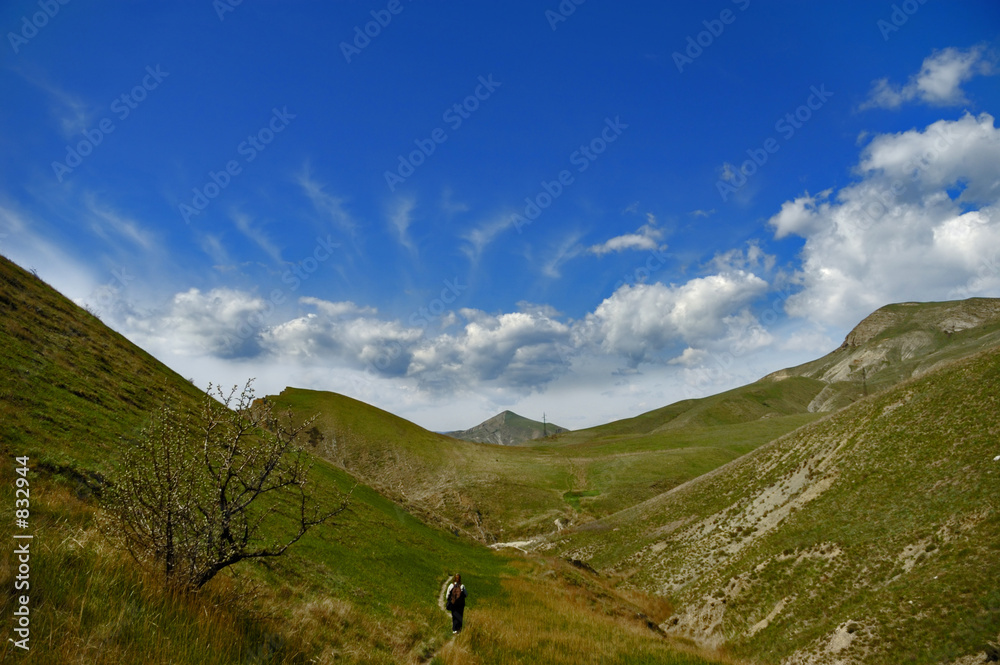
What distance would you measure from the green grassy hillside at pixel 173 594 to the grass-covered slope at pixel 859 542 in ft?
21.9

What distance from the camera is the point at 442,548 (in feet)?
145

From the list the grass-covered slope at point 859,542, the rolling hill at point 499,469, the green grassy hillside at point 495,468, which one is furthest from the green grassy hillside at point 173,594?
the green grassy hillside at point 495,468

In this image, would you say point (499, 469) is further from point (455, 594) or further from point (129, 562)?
point (129, 562)

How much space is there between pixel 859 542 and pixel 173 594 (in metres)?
35.0

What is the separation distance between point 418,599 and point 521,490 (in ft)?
211

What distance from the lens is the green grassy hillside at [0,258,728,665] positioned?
637cm

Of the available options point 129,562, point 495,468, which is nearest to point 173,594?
point 129,562

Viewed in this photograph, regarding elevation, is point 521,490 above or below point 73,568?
below

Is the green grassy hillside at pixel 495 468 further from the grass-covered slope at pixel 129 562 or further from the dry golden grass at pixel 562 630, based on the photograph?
the dry golden grass at pixel 562 630

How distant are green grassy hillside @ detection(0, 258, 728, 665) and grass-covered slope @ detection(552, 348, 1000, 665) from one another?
6681mm

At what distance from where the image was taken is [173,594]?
7.46 meters

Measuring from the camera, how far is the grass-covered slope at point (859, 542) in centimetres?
1898

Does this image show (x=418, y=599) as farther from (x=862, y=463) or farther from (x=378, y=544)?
(x=862, y=463)

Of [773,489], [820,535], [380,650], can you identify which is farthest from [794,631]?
[380,650]
